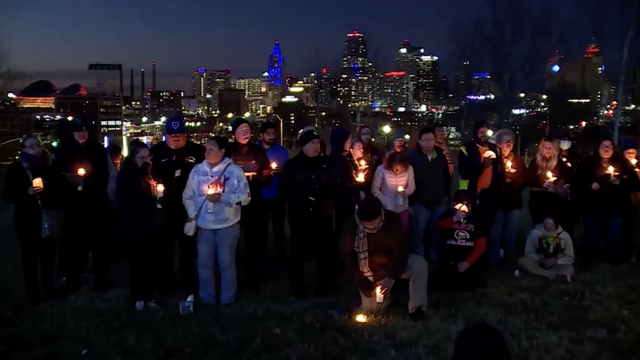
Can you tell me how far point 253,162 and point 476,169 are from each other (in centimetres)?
297

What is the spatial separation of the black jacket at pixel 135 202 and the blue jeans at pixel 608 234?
6032 millimetres

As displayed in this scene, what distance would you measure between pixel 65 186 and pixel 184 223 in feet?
4.59

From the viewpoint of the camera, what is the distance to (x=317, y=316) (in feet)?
21.6

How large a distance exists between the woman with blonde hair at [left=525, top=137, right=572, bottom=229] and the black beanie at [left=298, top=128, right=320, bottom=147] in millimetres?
3479

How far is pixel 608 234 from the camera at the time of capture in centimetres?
904

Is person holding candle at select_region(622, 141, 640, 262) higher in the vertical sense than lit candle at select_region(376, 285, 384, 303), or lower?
higher

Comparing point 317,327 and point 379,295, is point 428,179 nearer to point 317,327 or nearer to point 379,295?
point 379,295

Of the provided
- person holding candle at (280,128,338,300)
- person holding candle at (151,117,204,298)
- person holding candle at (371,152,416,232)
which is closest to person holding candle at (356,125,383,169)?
person holding candle at (371,152,416,232)

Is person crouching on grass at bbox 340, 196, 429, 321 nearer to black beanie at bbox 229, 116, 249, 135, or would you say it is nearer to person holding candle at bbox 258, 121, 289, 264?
person holding candle at bbox 258, 121, 289, 264

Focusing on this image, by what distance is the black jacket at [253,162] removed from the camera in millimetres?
7703

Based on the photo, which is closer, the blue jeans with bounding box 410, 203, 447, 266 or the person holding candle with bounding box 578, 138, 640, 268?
the blue jeans with bounding box 410, 203, 447, 266

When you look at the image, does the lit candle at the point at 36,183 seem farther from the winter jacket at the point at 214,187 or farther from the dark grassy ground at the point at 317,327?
the winter jacket at the point at 214,187

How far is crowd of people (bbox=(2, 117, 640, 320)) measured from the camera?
6.79 meters

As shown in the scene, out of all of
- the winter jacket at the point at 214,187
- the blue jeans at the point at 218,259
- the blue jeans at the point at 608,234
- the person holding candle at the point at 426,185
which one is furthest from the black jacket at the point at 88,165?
the blue jeans at the point at 608,234
